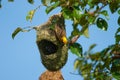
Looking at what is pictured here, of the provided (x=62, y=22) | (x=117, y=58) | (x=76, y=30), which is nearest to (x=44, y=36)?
(x=62, y=22)

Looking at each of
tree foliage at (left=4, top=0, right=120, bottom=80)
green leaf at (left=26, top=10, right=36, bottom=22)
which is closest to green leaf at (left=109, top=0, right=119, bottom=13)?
tree foliage at (left=4, top=0, right=120, bottom=80)

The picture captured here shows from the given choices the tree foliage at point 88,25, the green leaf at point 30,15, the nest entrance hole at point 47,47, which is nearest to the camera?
the tree foliage at point 88,25

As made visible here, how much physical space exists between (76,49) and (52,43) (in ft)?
3.30

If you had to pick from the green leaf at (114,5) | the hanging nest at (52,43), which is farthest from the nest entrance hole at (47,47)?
the green leaf at (114,5)

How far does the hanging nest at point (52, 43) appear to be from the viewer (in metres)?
3.12

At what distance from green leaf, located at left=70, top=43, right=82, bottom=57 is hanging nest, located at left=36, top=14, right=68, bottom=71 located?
689 millimetres

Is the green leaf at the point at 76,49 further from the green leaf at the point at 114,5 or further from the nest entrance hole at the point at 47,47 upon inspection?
the nest entrance hole at the point at 47,47

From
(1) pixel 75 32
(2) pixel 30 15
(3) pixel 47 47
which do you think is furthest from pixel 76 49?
(3) pixel 47 47

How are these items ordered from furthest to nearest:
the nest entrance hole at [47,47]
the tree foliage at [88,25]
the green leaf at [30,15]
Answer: the nest entrance hole at [47,47], the green leaf at [30,15], the tree foliage at [88,25]

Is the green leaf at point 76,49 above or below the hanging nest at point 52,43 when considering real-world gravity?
below

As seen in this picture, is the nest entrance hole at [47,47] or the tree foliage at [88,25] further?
the nest entrance hole at [47,47]

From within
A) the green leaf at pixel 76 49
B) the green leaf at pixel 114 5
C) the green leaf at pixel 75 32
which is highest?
the green leaf at pixel 114 5

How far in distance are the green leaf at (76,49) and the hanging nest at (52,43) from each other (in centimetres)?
69

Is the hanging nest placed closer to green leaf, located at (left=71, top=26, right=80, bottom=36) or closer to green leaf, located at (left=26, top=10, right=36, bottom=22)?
green leaf, located at (left=26, top=10, right=36, bottom=22)
